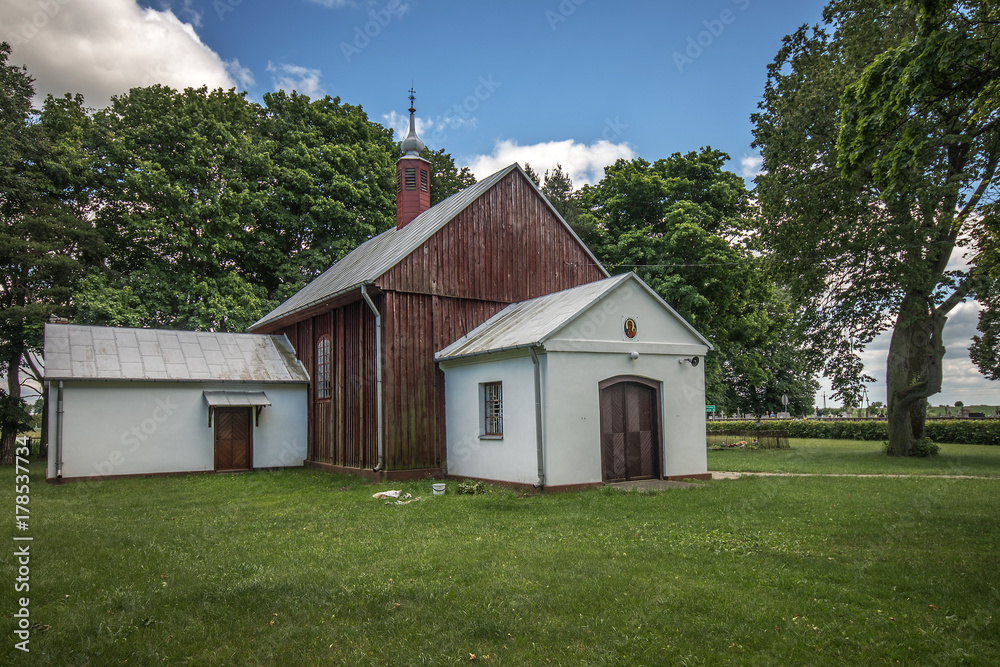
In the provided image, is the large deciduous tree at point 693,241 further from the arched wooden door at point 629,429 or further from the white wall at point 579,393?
the arched wooden door at point 629,429

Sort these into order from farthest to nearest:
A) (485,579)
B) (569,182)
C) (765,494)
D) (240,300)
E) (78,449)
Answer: (569,182) < (240,300) < (78,449) < (765,494) < (485,579)

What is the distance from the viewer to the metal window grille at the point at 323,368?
18881mm

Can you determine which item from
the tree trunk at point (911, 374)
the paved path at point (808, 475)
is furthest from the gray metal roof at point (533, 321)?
the tree trunk at point (911, 374)

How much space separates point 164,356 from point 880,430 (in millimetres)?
30804

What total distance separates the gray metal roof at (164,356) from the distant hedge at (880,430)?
2614 cm

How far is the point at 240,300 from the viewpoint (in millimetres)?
26188

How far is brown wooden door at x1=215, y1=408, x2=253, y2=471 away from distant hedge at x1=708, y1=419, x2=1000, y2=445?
26.7m

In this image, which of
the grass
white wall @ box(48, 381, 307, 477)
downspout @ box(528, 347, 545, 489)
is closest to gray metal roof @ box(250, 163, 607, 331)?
white wall @ box(48, 381, 307, 477)

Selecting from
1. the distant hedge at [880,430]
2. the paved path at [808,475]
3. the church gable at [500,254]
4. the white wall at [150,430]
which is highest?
the church gable at [500,254]

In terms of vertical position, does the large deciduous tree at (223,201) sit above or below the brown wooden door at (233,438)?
above

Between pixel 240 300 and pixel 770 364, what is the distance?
40922 millimetres

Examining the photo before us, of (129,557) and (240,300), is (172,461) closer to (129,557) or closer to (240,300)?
(240,300)

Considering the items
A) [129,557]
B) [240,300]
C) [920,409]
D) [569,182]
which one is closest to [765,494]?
[129,557]

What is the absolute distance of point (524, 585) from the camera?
6.03 metres
